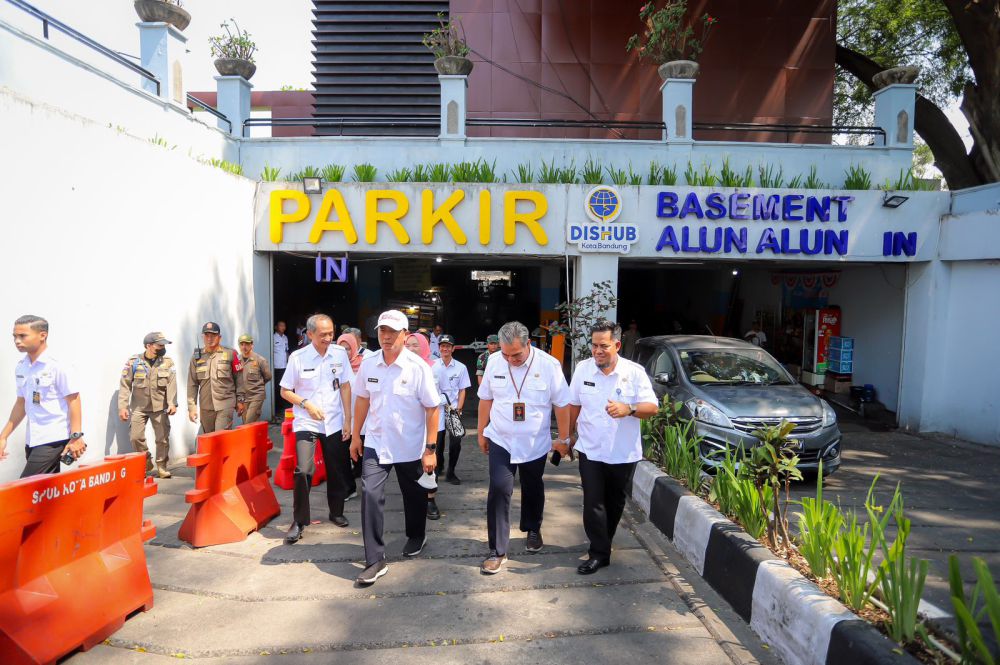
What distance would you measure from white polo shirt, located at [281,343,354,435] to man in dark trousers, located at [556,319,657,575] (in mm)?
2268

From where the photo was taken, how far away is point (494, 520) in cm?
479

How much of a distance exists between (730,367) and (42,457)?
752cm

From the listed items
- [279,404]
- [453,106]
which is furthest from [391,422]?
[279,404]

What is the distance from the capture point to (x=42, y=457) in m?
5.16

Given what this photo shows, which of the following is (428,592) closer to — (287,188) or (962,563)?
(962,563)

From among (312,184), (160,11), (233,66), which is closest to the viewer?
(160,11)

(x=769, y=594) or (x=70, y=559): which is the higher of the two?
(x=70, y=559)

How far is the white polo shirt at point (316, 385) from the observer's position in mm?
5484

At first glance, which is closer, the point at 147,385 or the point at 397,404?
the point at 397,404

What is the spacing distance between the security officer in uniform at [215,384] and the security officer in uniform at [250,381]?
0.28 feet

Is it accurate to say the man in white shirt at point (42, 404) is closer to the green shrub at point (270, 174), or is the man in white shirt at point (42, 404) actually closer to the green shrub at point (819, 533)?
the green shrub at point (819, 533)

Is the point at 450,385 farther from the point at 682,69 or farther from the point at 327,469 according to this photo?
the point at 682,69

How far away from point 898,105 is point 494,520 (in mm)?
11348

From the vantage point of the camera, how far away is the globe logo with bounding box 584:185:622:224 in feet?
34.3
